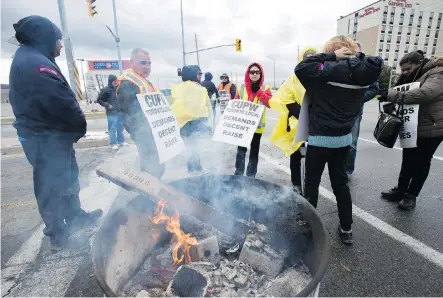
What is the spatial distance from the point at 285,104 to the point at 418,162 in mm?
1826

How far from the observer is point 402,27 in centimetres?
6919

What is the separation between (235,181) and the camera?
2.50 metres

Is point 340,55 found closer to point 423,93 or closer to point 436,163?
point 423,93

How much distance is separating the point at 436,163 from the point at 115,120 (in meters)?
7.90

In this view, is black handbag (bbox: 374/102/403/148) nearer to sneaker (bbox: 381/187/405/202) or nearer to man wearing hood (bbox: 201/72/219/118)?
sneaker (bbox: 381/187/405/202)

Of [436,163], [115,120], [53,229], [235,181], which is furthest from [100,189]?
[436,163]

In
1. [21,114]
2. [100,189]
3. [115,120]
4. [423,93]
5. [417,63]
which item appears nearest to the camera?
[21,114]

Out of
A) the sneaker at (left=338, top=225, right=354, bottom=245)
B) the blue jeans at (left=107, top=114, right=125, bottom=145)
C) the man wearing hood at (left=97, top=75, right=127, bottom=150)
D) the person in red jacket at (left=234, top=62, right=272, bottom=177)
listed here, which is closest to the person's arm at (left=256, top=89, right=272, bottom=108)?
the person in red jacket at (left=234, top=62, right=272, bottom=177)

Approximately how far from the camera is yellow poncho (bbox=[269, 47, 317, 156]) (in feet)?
10.8

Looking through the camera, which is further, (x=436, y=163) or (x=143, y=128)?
(x=436, y=163)

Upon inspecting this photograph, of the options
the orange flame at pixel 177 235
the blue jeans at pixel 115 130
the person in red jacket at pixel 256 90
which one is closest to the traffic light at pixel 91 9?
the blue jeans at pixel 115 130

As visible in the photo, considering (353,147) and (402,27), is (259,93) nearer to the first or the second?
(353,147)

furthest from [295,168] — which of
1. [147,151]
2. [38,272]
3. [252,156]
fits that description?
[38,272]

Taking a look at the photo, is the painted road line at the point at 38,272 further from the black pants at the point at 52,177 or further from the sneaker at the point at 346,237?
the sneaker at the point at 346,237
